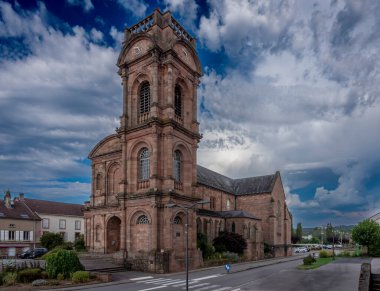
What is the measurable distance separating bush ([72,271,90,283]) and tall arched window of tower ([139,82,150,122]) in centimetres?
1746

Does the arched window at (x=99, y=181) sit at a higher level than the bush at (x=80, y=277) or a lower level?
higher

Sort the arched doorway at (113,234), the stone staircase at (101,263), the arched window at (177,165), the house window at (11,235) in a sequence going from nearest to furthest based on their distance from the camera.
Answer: the stone staircase at (101,263) < the arched window at (177,165) < the arched doorway at (113,234) < the house window at (11,235)

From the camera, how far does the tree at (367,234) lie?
45.8m

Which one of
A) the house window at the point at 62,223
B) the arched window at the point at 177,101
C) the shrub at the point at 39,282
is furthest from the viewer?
the house window at the point at 62,223

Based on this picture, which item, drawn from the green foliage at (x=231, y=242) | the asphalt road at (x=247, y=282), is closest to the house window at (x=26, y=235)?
the green foliage at (x=231, y=242)

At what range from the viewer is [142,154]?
37031 mm

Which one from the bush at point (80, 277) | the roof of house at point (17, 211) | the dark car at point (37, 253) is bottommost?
the dark car at point (37, 253)

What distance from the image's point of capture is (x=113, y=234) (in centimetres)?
4097

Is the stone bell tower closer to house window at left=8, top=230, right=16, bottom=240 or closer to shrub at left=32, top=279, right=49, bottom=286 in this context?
shrub at left=32, top=279, right=49, bottom=286

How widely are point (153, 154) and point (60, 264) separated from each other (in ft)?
44.1

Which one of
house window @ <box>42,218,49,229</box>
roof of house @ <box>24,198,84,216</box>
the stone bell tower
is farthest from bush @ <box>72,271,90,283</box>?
house window @ <box>42,218,49,229</box>

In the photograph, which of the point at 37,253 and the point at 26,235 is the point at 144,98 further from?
the point at 26,235

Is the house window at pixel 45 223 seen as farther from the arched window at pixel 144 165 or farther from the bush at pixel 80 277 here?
the bush at pixel 80 277

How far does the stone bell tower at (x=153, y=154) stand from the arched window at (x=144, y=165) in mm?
21
